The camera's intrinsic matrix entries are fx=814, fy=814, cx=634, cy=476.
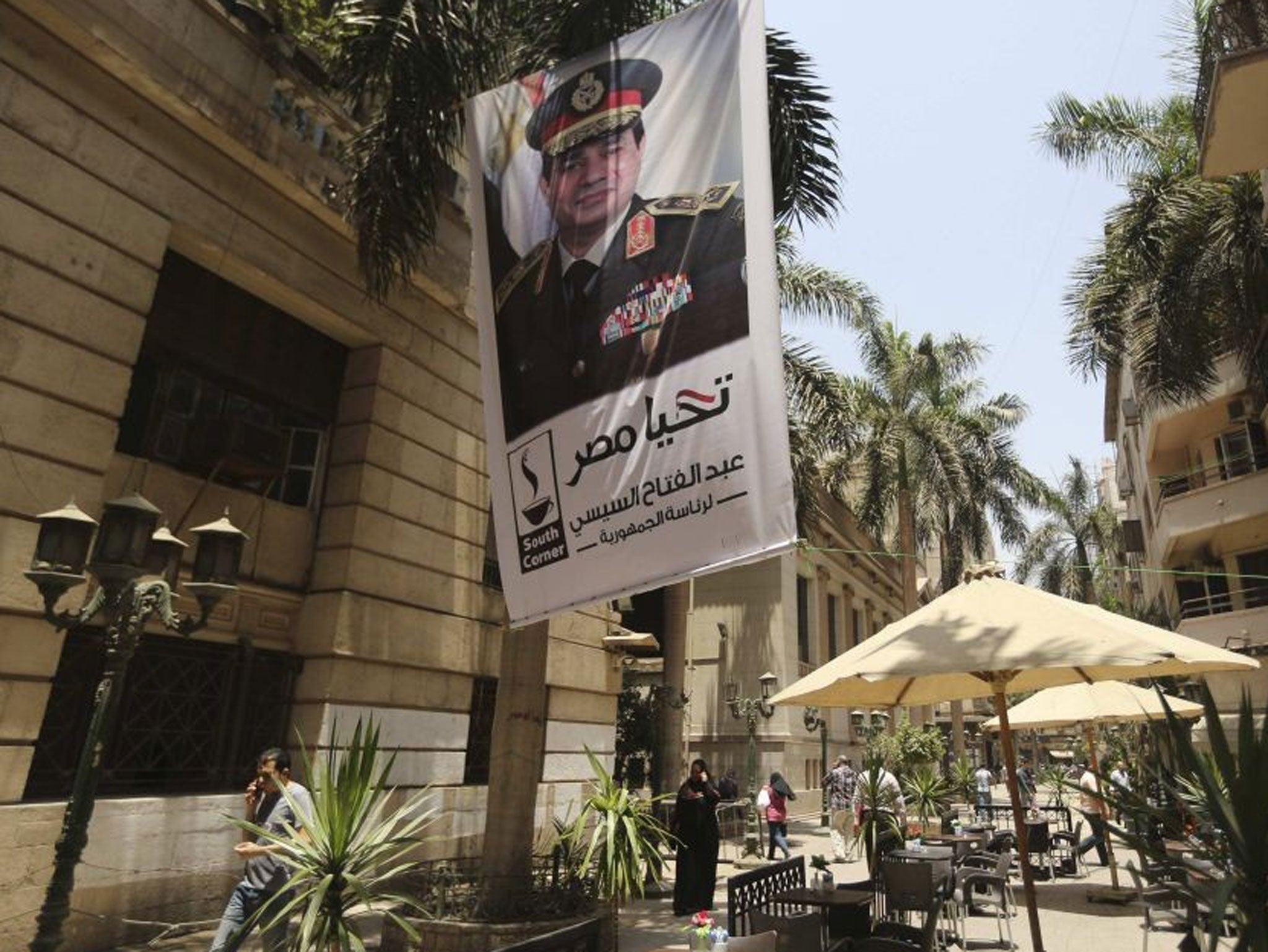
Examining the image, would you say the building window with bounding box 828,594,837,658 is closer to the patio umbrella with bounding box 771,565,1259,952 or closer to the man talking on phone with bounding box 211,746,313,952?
the patio umbrella with bounding box 771,565,1259,952

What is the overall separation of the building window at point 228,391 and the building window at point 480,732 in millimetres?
4041

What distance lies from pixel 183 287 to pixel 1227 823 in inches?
420

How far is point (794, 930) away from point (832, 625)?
30525mm

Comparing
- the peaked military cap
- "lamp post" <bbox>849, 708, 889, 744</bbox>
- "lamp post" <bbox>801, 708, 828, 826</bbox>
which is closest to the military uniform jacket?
the peaked military cap

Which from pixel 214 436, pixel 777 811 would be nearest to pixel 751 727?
pixel 777 811

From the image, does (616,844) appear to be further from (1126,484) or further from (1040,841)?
(1126,484)

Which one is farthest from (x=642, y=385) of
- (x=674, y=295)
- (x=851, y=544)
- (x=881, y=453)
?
(x=851, y=544)

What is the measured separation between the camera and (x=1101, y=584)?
170 ft

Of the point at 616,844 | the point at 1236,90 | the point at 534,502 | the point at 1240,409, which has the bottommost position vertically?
the point at 616,844

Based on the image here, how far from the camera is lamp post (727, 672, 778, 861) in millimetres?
16531

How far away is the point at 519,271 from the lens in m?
7.03

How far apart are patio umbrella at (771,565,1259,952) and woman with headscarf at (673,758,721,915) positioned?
345cm

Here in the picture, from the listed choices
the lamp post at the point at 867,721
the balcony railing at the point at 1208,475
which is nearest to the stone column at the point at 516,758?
the balcony railing at the point at 1208,475

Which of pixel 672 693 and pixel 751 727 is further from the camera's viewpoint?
pixel 751 727
